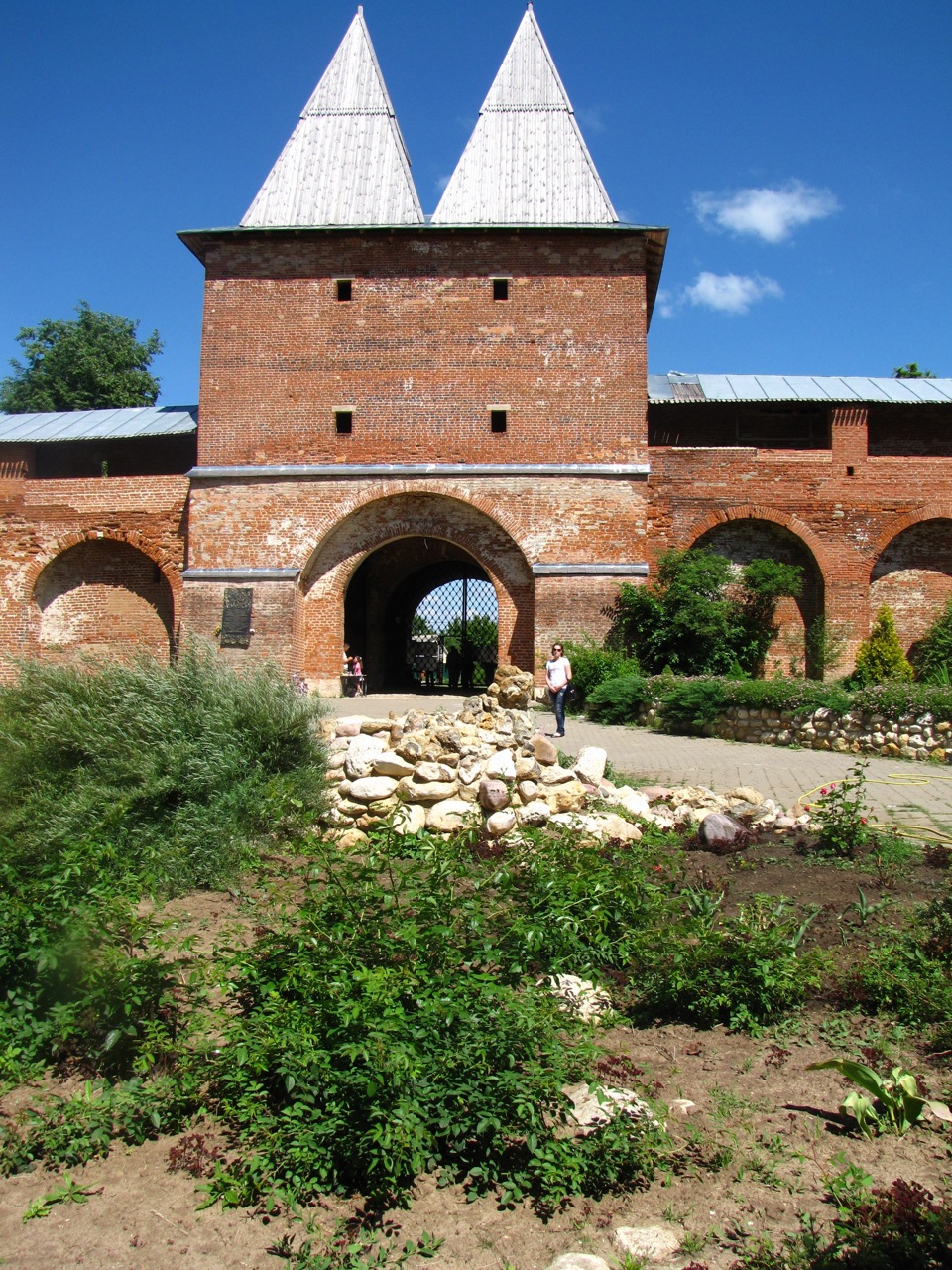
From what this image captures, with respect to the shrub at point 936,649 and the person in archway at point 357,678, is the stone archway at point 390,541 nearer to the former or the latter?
the person in archway at point 357,678

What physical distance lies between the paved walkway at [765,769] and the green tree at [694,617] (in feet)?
8.94

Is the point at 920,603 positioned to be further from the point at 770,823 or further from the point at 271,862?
the point at 271,862

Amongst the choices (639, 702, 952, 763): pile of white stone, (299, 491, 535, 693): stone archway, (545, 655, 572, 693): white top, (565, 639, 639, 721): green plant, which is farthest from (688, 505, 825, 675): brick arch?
(545, 655, 572, 693): white top

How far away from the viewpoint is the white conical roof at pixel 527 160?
1869 cm

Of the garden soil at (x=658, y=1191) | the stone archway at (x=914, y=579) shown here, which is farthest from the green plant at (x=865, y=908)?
the stone archway at (x=914, y=579)

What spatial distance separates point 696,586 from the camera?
1669 centimetres

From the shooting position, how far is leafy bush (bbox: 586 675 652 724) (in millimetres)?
14789

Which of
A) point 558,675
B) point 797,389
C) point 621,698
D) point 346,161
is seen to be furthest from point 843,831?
point 346,161

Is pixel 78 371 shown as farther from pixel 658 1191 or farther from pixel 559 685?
pixel 658 1191

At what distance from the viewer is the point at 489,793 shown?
23.7 feet

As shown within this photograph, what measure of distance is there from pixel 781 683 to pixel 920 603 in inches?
289

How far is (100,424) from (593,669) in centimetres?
1319

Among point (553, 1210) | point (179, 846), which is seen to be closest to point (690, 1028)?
point (553, 1210)

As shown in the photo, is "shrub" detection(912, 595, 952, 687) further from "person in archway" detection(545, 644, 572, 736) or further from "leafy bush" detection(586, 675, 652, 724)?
"person in archway" detection(545, 644, 572, 736)
